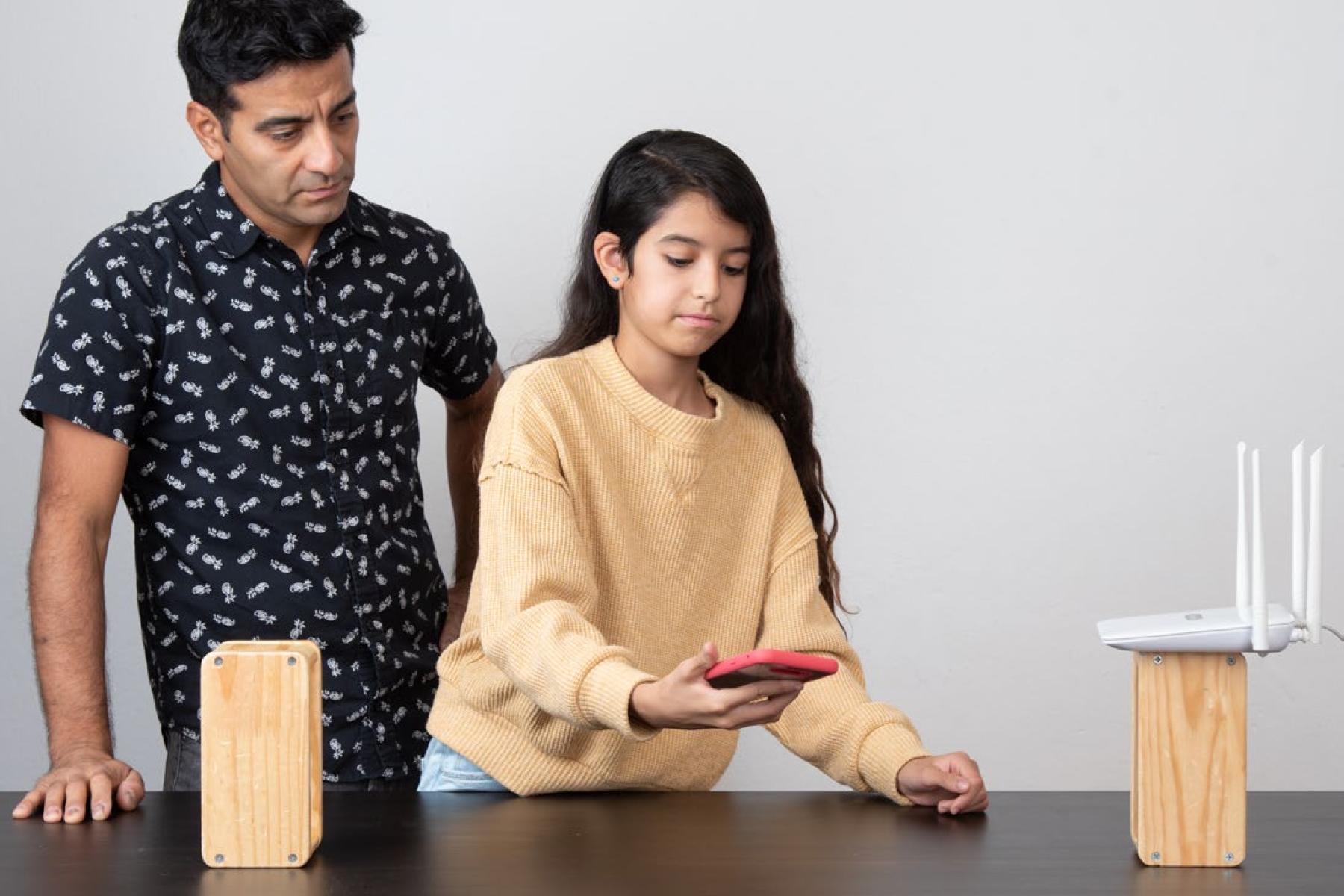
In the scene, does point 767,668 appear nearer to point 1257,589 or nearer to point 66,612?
point 1257,589

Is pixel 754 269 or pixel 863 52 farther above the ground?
pixel 863 52

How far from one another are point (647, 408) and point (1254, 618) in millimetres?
774

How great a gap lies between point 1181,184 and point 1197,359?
12.7 inches

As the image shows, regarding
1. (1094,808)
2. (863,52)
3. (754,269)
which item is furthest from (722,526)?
(863,52)

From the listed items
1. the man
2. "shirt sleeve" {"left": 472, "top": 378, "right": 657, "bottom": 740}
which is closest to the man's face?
the man

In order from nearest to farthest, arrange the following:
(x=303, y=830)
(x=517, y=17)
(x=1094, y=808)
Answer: (x=303, y=830), (x=1094, y=808), (x=517, y=17)

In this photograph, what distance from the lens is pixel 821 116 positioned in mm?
3066

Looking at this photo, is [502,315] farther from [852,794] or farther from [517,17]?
[852,794]

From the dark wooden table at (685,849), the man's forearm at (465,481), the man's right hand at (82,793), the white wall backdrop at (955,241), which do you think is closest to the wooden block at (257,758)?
the dark wooden table at (685,849)

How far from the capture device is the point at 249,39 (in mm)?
2176

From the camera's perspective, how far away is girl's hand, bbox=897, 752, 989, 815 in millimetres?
1729

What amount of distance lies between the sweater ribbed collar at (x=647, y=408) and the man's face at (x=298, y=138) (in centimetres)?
46

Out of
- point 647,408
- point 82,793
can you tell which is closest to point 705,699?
point 647,408

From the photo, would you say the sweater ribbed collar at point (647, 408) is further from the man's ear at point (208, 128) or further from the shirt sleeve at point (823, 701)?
the man's ear at point (208, 128)
